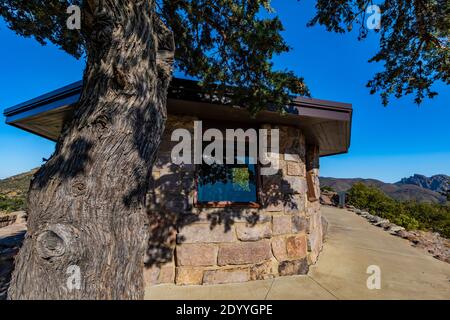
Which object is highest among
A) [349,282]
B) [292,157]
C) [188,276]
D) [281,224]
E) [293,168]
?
[292,157]

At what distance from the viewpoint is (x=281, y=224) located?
4129 mm

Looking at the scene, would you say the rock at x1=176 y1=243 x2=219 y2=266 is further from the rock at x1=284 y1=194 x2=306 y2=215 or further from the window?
the rock at x1=284 y1=194 x2=306 y2=215

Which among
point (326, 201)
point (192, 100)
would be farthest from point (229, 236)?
point (326, 201)

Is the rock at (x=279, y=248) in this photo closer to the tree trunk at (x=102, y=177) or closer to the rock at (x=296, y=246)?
the rock at (x=296, y=246)

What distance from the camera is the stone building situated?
145 inches

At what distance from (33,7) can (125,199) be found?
451 centimetres

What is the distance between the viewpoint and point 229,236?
3826 millimetres

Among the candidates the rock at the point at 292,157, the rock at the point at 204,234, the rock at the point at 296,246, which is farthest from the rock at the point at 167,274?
the rock at the point at 292,157

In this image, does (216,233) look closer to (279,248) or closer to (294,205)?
(279,248)

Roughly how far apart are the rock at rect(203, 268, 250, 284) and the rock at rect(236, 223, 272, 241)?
1.66 ft

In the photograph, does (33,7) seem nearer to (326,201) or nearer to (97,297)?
(97,297)

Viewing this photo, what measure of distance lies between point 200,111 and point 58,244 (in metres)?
2.87

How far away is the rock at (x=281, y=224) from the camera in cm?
408

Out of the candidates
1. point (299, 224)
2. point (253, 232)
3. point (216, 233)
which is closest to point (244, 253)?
point (253, 232)
